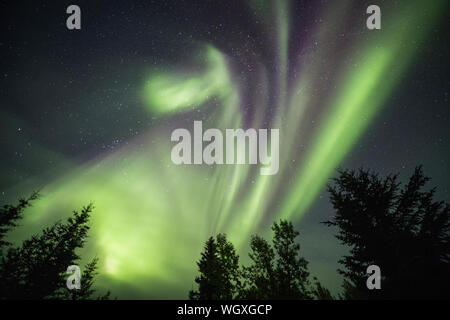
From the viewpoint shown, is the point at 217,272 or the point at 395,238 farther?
the point at 217,272

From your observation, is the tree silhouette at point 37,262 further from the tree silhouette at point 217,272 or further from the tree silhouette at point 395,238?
the tree silhouette at point 395,238

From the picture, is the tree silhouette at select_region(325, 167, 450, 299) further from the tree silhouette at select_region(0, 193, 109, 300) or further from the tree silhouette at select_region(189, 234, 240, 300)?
the tree silhouette at select_region(0, 193, 109, 300)

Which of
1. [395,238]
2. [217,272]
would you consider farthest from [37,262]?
[395,238]

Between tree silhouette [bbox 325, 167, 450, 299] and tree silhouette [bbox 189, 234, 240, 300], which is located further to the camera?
tree silhouette [bbox 189, 234, 240, 300]

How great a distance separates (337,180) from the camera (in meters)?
11.2

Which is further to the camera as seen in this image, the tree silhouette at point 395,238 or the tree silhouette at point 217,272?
the tree silhouette at point 217,272

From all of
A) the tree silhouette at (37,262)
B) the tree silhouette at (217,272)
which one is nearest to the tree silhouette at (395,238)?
the tree silhouette at (217,272)

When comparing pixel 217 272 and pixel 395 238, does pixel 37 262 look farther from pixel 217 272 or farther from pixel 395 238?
pixel 395 238

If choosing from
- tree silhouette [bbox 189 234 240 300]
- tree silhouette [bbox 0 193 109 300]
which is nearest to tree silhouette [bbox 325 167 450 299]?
tree silhouette [bbox 189 234 240 300]
